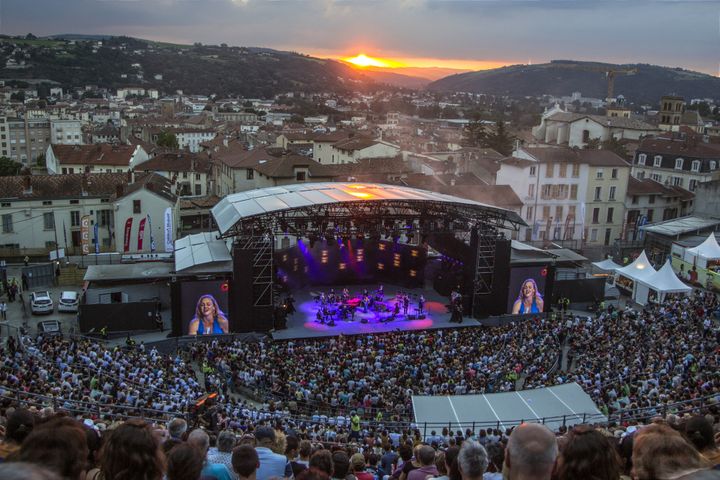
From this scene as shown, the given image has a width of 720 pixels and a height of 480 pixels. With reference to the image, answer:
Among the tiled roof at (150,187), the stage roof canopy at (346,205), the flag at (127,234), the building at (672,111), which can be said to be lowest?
the flag at (127,234)

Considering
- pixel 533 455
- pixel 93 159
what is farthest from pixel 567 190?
pixel 533 455

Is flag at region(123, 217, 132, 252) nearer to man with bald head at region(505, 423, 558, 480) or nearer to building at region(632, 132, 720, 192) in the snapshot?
man with bald head at region(505, 423, 558, 480)

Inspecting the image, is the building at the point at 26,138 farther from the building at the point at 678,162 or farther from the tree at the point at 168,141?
the building at the point at 678,162

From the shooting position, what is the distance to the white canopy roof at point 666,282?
2642 centimetres

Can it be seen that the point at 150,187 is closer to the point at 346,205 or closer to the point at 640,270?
the point at 346,205

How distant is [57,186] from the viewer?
34500 millimetres

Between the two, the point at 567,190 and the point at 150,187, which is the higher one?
the point at 567,190

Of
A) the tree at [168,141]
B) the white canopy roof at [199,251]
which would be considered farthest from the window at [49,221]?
the tree at [168,141]

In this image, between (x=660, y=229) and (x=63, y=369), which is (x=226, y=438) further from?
(x=660, y=229)

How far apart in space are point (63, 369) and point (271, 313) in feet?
31.1

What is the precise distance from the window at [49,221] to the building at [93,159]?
675 inches

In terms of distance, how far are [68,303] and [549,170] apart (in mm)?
28099

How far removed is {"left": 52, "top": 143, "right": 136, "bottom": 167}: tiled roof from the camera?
50.8 m

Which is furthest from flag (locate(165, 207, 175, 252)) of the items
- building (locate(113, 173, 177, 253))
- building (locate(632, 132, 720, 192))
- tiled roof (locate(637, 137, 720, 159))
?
tiled roof (locate(637, 137, 720, 159))
